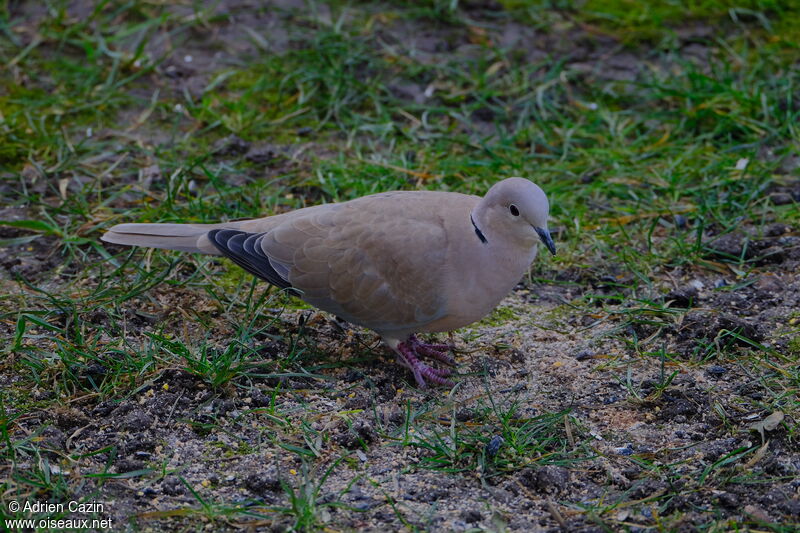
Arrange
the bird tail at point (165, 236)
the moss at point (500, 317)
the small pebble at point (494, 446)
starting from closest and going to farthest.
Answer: the small pebble at point (494, 446)
the bird tail at point (165, 236)
the moss at point (500, 317)

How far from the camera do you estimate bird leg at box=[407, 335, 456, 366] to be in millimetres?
3699

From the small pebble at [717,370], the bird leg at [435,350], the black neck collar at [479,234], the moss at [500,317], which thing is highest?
the black neck collar at [479,234]

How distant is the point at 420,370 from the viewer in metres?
3.53

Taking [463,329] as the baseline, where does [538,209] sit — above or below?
above

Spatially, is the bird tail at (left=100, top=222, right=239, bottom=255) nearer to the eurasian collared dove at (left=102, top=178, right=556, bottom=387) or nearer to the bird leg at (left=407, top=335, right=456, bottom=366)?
the eurasian collared dove at (left=102, top=178, right=556, bottom=387)

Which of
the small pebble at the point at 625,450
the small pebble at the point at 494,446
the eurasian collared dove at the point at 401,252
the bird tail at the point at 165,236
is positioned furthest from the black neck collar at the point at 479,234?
the bird tail at the point at 165,236

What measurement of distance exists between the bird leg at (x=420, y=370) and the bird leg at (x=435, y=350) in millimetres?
63

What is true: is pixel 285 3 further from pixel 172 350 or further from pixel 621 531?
pixel 621 531

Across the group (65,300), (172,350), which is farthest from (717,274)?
(65,300)

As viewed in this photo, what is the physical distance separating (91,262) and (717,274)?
279 centimetres

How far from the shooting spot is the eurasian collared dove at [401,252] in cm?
339

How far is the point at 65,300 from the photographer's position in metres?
3.70

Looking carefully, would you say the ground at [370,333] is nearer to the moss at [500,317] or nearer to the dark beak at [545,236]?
the moss at [500,317]

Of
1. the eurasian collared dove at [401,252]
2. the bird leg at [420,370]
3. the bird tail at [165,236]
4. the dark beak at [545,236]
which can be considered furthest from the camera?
the bird tail at [165,236]
